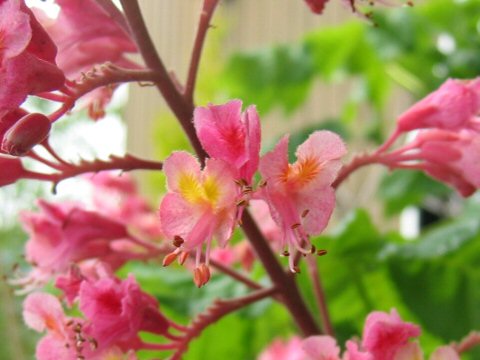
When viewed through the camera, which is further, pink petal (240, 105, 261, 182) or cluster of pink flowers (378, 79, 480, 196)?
cluster of pink flowers (378, 79, 480, 196)

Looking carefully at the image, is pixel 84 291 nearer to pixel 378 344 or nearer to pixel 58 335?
pixel 58 335

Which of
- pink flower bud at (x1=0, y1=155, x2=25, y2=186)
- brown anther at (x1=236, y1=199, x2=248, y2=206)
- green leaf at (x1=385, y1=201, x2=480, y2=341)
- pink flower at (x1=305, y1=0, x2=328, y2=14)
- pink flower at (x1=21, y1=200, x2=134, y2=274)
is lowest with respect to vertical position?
green leaf at (x1=385, y1=201, x2=480, y2=341)

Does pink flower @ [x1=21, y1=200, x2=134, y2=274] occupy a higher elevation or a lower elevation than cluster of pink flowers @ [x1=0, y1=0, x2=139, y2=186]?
lower

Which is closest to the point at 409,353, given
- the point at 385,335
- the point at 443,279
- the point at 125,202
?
the point at 385,335

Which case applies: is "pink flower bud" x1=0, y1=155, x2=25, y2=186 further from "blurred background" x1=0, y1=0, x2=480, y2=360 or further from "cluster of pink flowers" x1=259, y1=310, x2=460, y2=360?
"cluster of pink flowers" x1=259, y1=310, x2=460, y2=360

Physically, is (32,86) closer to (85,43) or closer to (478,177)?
(85,43)

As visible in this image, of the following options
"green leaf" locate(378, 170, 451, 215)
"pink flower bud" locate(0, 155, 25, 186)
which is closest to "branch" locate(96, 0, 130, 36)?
"pink flower bud" locate(0, 155, 25, 186)

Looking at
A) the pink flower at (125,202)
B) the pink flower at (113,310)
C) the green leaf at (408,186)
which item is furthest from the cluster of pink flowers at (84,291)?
the green leaf at (408,186)
